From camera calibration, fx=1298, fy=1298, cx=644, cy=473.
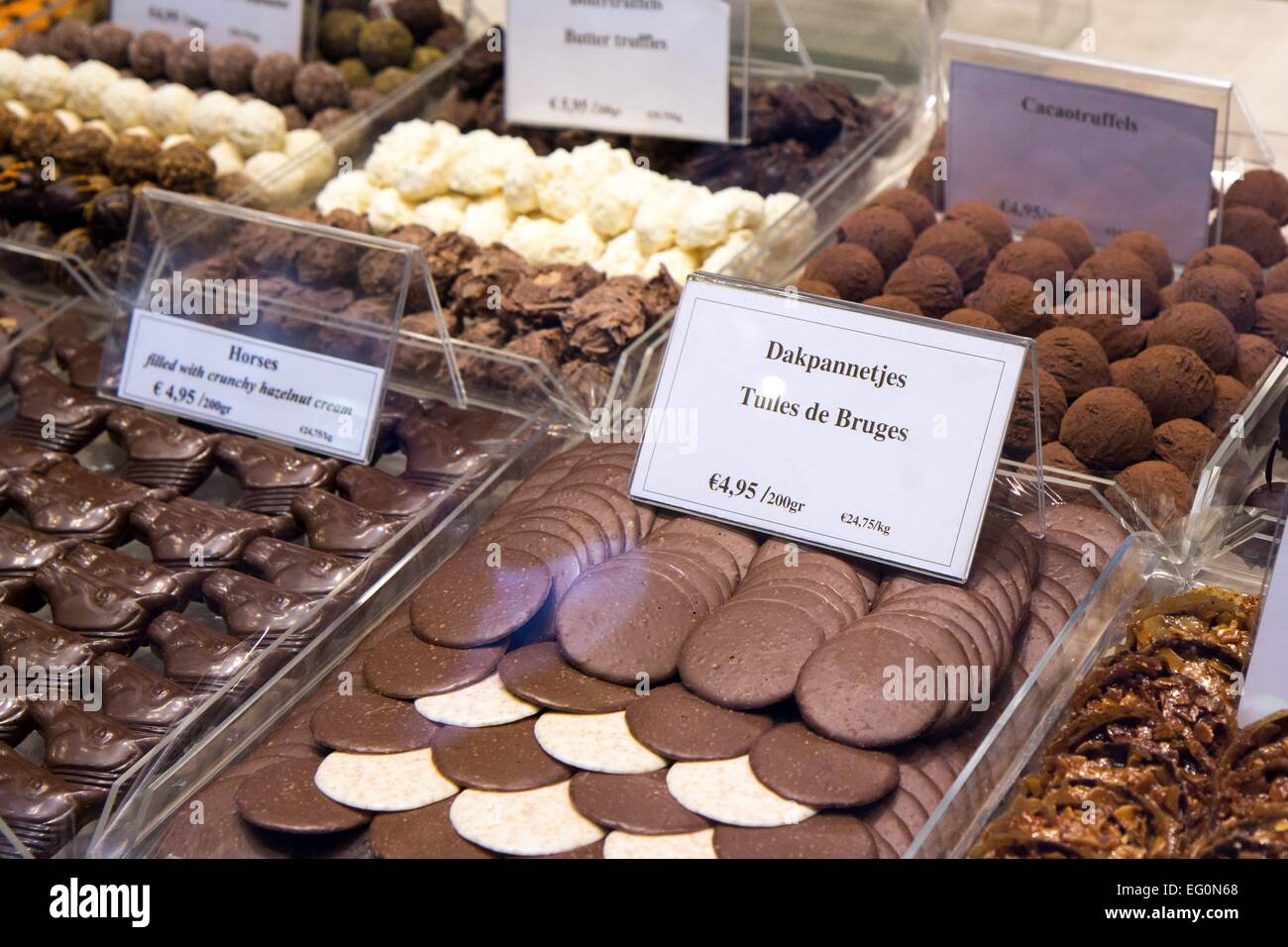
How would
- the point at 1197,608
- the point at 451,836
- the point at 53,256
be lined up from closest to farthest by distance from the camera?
the point at 451,836 → the point at 1197,608 → the point at 53,256

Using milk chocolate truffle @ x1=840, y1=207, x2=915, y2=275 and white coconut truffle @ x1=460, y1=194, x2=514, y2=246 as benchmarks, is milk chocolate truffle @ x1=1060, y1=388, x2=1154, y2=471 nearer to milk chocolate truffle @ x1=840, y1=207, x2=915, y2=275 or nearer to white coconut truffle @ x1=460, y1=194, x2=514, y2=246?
milk chocolate truffle @ x1=840, y1=207, x2=915, y2=275

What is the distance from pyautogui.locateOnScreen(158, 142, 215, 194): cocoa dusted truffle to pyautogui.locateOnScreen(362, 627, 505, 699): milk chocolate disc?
1817mm

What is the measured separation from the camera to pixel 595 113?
10.5ft

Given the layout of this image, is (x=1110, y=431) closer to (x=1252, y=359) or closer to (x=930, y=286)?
(x=1252, y=359)

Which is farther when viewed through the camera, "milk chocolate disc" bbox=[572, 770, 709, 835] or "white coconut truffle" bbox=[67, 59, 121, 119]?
"white coconut truffle" bbox=[67, 59, 121, 119]

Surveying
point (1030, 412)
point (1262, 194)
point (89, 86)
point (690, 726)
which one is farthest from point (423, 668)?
point (89, 86)

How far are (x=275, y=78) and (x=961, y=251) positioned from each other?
1.97m

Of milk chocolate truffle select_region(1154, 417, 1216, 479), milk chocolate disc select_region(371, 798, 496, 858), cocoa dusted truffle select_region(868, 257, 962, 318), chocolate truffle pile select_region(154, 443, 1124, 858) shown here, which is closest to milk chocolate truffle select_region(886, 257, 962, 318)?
cocoa dusted truffle select_region(868, 257, 962, 318)

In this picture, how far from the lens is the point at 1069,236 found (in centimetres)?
261

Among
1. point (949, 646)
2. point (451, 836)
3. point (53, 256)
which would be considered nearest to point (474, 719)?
point (451, 836)

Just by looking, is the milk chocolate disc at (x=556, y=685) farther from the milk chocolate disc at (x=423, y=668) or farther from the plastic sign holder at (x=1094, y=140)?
the plastic sign holder at (x=1094, y=140)

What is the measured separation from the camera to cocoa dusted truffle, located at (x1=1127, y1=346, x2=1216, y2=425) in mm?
2213

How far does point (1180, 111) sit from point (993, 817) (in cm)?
164
